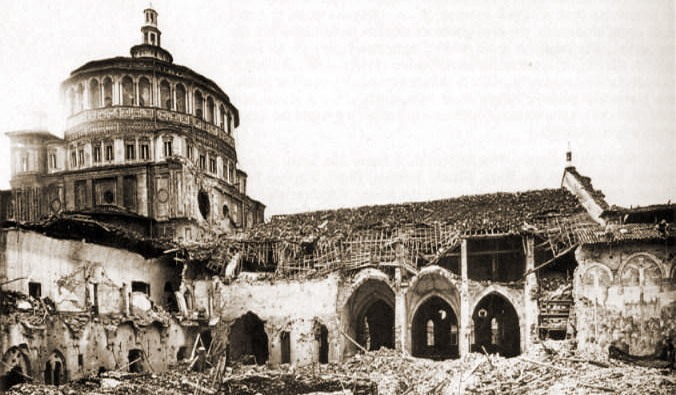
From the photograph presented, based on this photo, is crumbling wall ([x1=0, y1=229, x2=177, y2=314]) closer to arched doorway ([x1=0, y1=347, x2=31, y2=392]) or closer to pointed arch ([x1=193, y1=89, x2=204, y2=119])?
arched doorway ([x1=0, y1=347, x2=31, y2=392])

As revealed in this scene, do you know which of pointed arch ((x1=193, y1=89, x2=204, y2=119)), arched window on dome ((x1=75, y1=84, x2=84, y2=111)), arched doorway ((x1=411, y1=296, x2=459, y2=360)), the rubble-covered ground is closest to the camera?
the rubble-covered ground

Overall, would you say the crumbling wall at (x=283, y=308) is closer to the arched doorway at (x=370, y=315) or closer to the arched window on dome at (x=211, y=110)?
the arched doorway at (x=370, y=315)

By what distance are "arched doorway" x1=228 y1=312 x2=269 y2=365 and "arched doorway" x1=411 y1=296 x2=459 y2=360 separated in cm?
908

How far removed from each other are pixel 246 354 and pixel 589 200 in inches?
843

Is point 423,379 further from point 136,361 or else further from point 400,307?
point 136,361

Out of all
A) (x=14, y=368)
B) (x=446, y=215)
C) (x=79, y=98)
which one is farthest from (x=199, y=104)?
(x=14, y=368)

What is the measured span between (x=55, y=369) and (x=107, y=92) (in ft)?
78.7

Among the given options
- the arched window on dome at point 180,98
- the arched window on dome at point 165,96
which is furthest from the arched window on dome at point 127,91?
the arched window on dome at point 180,98

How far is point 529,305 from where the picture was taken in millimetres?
29641

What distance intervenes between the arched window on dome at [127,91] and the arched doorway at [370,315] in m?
22.0

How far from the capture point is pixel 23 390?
72.2 ft

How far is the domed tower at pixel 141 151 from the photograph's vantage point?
41.5 meters

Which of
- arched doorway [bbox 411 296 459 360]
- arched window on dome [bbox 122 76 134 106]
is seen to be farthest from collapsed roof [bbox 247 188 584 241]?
arched window on dome [bbox 122 76 134 106]

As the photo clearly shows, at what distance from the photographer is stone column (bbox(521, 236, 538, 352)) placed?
2939 cm
